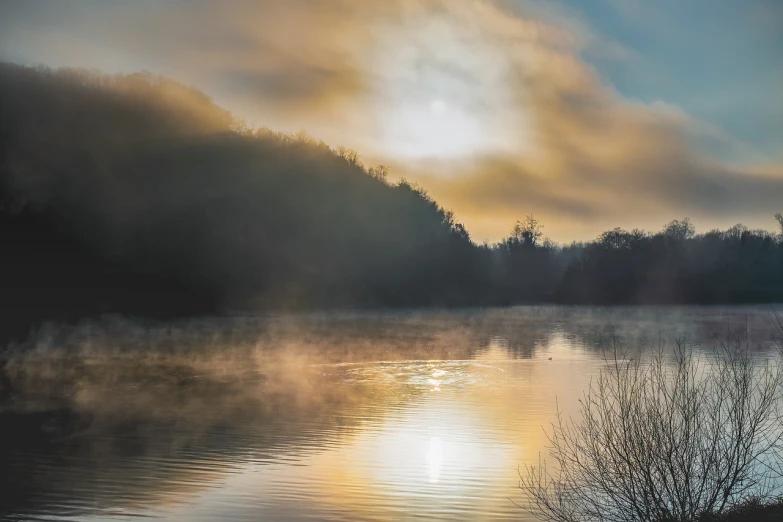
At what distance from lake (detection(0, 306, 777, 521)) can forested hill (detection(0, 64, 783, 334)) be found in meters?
29.3

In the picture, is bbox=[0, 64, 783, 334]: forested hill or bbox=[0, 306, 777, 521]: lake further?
bbox=[0, 64, 783, 334]: forested hill

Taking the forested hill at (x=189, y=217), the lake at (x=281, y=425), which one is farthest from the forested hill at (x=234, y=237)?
the lake at (x=281, y=425)

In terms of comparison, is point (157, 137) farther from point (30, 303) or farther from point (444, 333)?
point (444, 333)

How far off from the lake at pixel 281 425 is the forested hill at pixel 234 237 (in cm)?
2928

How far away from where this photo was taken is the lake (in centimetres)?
1717

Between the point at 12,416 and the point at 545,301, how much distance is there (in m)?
114

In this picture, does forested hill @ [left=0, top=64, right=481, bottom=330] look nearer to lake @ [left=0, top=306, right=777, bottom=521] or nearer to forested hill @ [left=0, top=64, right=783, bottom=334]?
forested hill @ [left=0, top=64, right=783, bottom=334]

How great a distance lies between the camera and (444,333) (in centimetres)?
7300

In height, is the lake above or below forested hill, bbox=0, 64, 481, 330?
below

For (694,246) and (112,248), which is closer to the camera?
(112,248)

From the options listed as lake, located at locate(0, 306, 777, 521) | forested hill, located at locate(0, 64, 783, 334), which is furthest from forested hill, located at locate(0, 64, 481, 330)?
lake, located at locate(0, 306, 777, 521)

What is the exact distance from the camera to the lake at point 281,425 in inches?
676

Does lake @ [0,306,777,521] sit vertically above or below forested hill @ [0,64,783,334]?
below

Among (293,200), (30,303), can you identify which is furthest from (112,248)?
(293,200)
